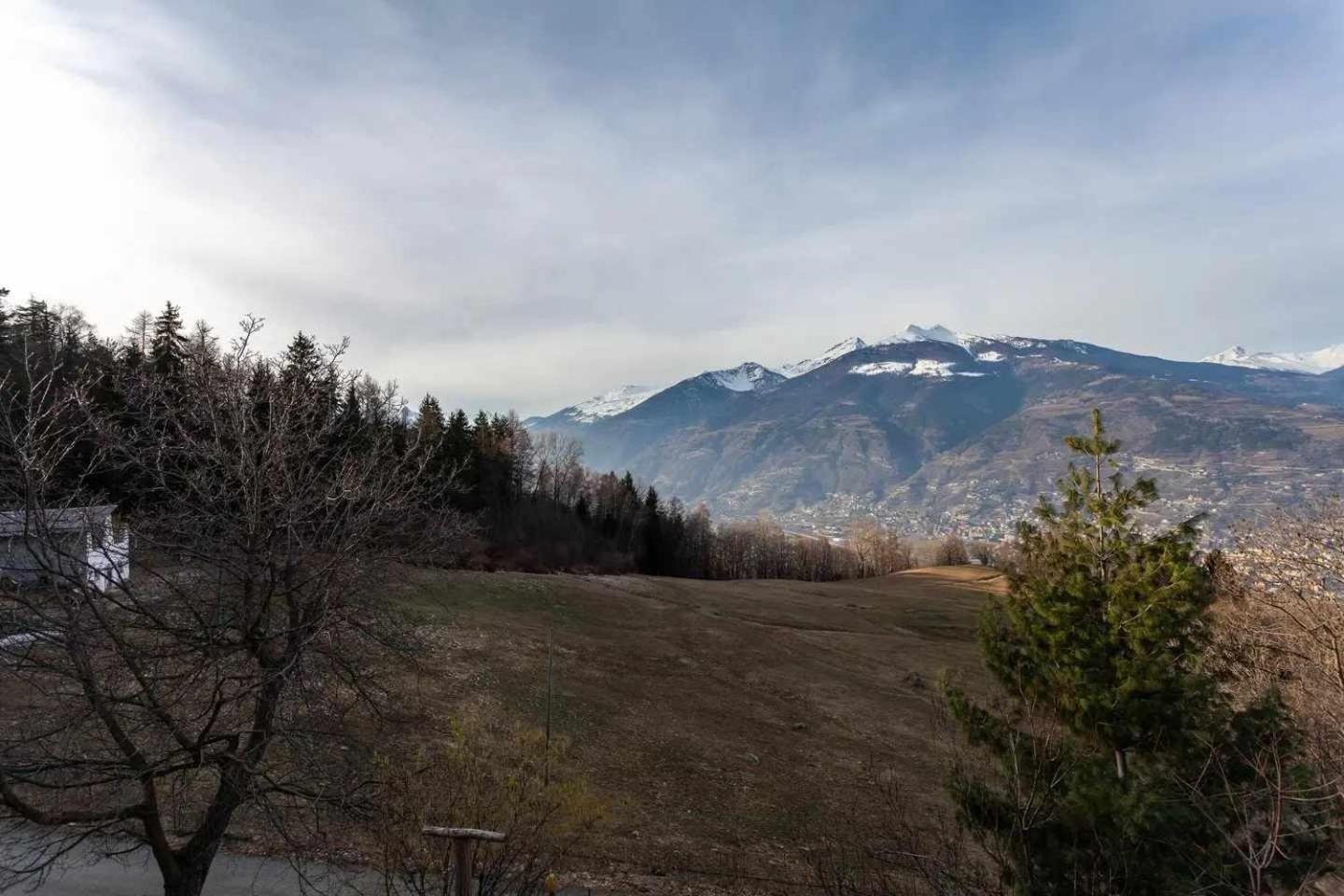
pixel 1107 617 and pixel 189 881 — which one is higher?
pixel 1107 617

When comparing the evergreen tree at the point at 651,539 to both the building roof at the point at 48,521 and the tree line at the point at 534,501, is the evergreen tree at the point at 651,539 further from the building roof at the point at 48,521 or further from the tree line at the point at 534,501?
the building roof at the point at 48,521

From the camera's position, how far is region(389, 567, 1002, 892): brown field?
20016 millimetres

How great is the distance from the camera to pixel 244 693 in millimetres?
9977

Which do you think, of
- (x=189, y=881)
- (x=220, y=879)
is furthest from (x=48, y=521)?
(x=220, y=879)

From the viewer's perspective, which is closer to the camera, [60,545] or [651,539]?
[60,545]

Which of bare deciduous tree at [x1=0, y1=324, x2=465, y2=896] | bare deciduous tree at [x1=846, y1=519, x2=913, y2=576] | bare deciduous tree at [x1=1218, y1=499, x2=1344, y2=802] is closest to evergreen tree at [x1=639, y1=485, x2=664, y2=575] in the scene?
bare deciduous tree at [x1=846, y1=519, x2=913, y2=576]

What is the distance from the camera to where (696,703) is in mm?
31906

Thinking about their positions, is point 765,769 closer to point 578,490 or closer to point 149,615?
point 149,615

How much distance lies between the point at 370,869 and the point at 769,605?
171 ft

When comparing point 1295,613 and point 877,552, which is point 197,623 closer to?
point 1295,613

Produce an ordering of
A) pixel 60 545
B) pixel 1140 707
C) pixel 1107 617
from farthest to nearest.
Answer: pixel 1107 617 → pixel 1140 707 → pixel 60 545

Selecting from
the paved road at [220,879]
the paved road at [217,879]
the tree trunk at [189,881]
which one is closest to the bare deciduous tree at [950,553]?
the paved road at [220,879]

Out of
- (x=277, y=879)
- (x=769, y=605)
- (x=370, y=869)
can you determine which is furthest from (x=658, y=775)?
(x=769, y=605)

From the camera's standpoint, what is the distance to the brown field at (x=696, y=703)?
20016 mm
